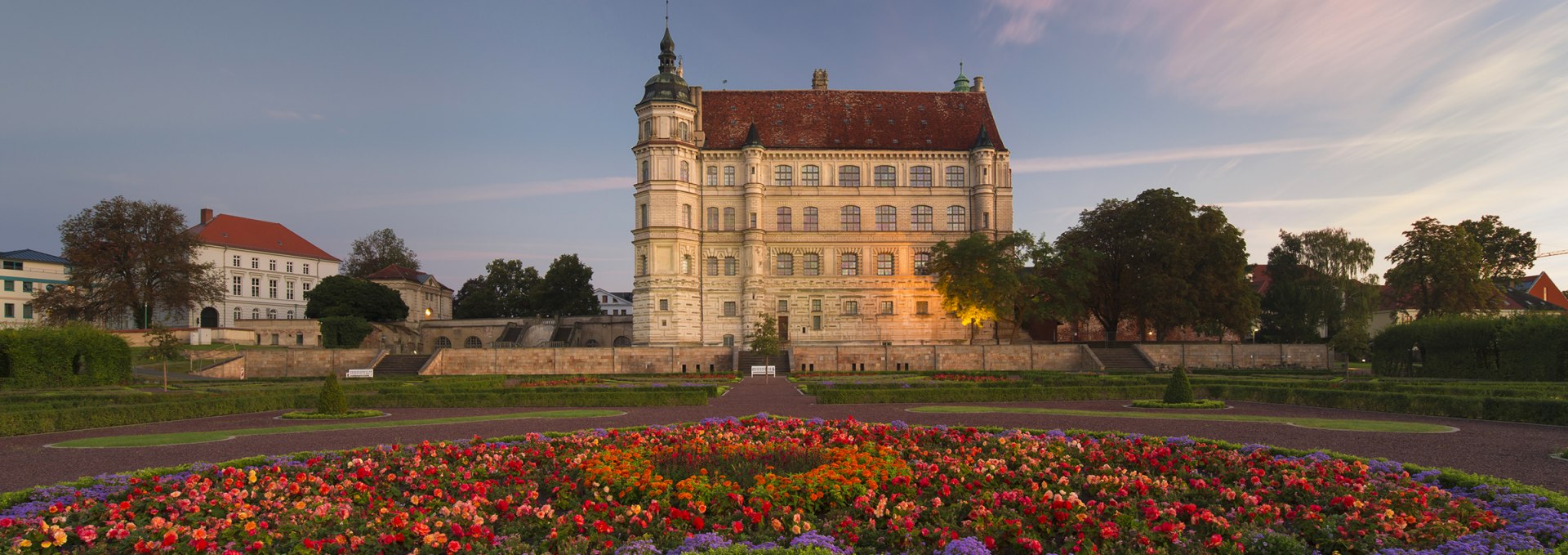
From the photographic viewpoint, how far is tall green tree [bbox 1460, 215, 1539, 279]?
6228cm

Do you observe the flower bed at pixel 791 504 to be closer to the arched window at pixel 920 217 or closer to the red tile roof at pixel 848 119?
the arched window at pixel 920 217

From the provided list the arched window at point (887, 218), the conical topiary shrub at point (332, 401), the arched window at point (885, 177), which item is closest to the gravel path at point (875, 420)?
the conical topiary shrub at point (332, 401)

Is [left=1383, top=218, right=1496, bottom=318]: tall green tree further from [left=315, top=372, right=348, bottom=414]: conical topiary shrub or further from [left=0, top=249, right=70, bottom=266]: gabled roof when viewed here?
[left=0, top=249, right=70, bottom=266]: gabled roof

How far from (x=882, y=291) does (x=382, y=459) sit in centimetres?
5479

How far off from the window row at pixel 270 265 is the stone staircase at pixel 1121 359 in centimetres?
7196

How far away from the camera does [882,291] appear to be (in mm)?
66438

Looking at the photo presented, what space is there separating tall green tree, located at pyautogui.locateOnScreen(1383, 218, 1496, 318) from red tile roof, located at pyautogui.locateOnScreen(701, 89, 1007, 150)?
26311mm

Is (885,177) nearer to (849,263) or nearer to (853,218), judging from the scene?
(853,218)

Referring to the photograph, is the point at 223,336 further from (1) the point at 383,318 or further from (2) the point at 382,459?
(2) the point at 382,459

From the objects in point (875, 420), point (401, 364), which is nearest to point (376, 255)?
point (401, 364)

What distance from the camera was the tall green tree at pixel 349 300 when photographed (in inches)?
2867

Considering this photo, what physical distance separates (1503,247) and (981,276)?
36.3 m

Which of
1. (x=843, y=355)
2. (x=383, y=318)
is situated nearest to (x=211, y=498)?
(x=843, y=355)

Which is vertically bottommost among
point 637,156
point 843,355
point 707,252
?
point 843,355
